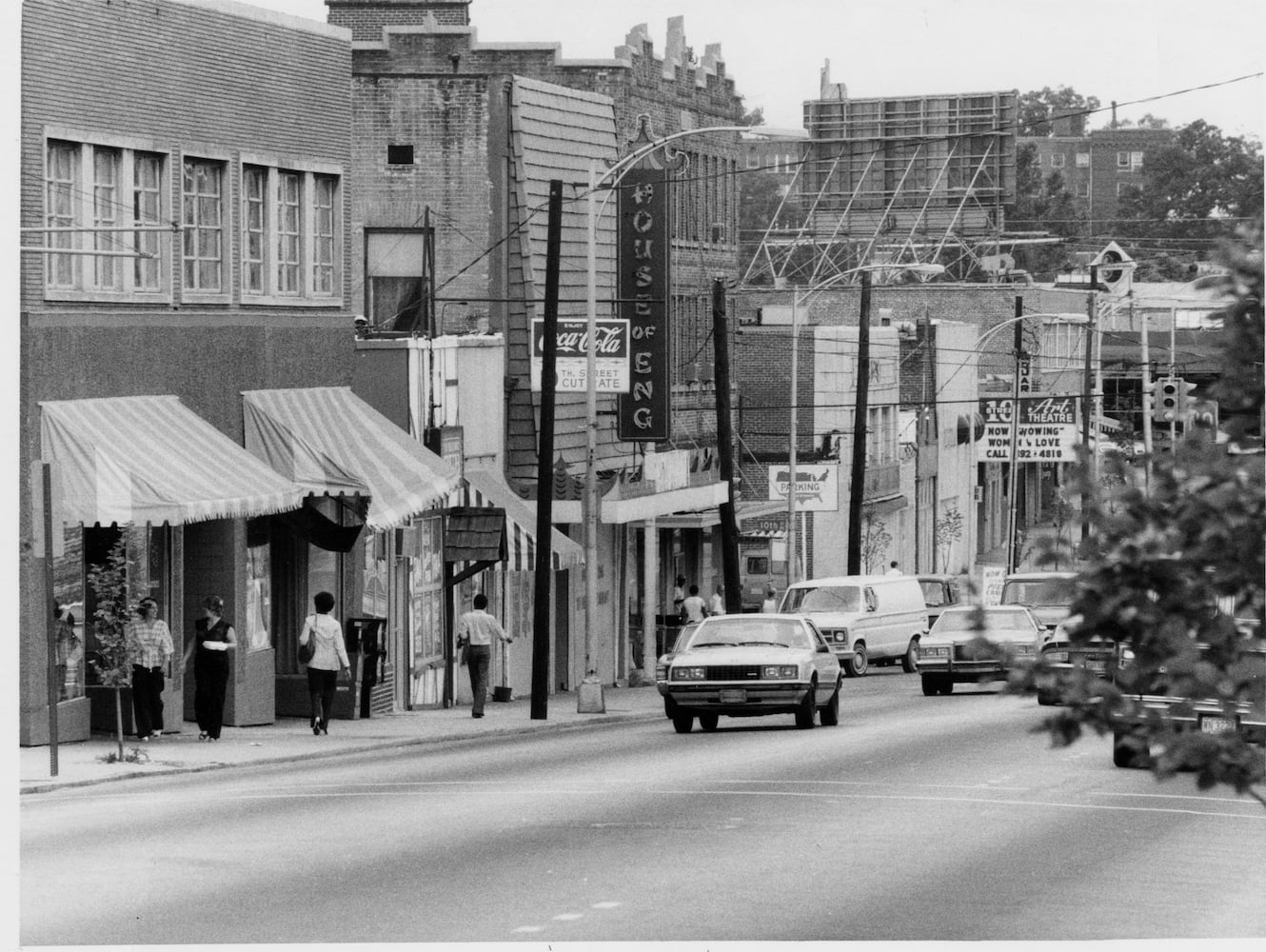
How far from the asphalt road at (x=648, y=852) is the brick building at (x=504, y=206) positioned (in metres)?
17.7

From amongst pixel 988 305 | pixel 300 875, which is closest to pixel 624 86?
pixel 300 875

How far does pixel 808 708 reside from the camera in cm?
2930

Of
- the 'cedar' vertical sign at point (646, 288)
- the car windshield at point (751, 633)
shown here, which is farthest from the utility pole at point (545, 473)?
the 'cedar' vertical sign at point (646, 288)

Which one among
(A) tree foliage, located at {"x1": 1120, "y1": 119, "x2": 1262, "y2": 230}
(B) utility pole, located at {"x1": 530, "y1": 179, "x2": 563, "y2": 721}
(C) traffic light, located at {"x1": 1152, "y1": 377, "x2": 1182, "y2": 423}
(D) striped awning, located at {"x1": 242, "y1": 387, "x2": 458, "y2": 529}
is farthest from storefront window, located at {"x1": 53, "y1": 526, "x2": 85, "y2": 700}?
(A) tree foliage, located at {"x1": 1120, "y1": 119, "x2": 1262, "y2": 230}

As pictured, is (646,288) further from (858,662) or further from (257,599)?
(257,599)

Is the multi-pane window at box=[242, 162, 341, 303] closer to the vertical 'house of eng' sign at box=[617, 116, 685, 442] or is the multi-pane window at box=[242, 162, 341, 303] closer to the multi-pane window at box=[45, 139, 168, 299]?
the multi-pane window at box=[45, 139, 168, 299]

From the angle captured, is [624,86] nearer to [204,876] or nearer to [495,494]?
[495,494]

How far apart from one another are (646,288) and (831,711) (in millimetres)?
16423

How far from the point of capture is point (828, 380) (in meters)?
67.8

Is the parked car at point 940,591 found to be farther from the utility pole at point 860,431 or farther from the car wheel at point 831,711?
the car wheel at point 831,711

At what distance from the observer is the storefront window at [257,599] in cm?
3023

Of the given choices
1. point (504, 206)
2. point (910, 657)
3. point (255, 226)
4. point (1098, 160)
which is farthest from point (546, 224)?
point (1098, 160)

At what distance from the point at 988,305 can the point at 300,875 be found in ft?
243

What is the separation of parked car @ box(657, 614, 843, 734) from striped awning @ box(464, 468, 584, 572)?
235 inches
